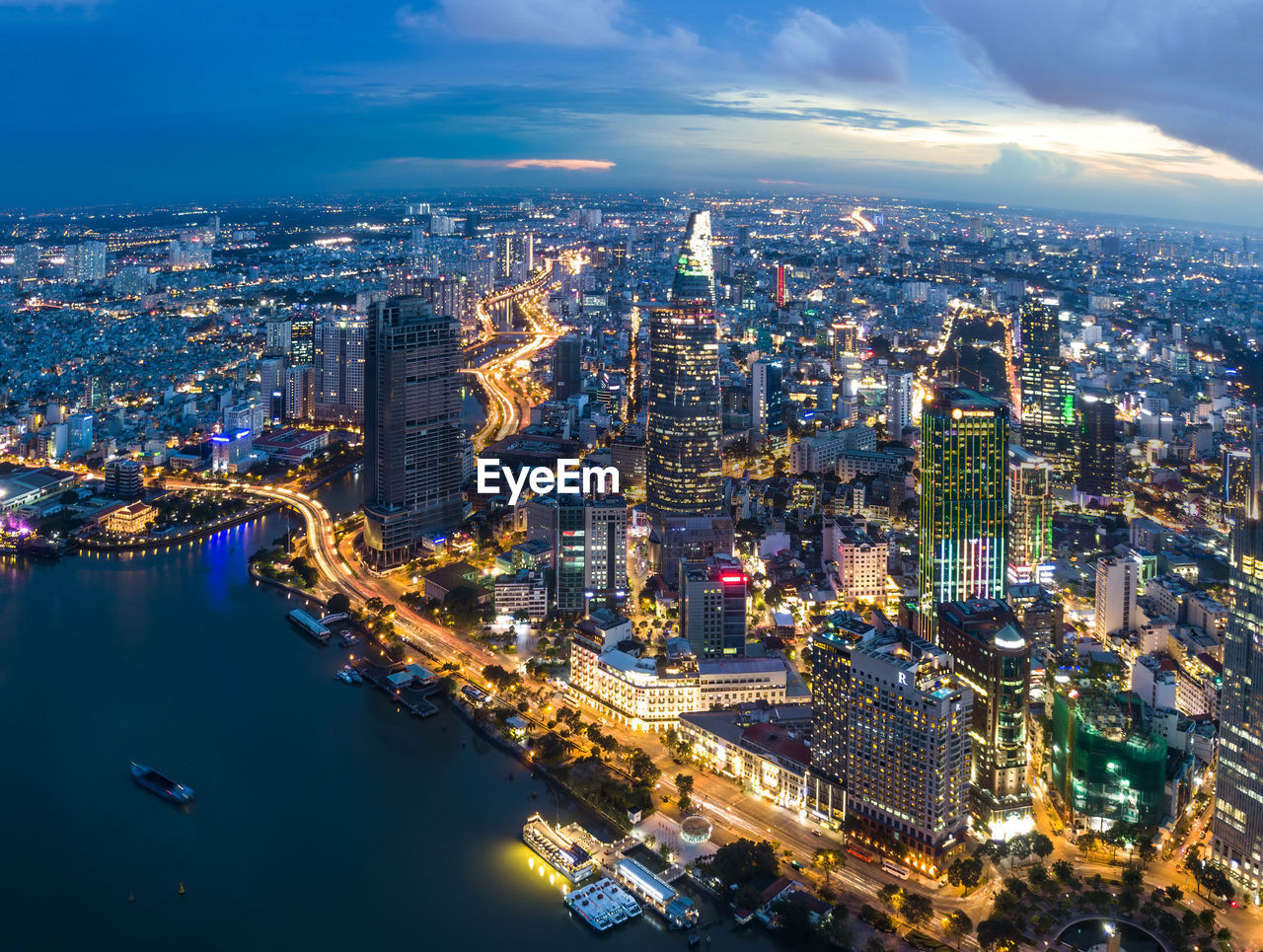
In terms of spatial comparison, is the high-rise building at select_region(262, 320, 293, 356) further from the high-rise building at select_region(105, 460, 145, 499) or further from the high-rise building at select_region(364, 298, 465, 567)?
the high-rise building at select_region(364, 298, 465, 567)

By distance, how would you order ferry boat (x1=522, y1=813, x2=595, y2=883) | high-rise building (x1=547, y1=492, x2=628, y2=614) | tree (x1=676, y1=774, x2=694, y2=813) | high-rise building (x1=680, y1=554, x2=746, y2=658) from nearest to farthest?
ferry boat (x1=522, y1=813, x2=595, y2=883), tree (x1=676, y1=774, x2=694, y2=813), high-rise building (x1=680, y1=554, x2=746, y2=658), high-rise building (x1=547, y1=492, x2=628, y2=614)

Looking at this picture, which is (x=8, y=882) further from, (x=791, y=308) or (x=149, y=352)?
(x=791, y=308)

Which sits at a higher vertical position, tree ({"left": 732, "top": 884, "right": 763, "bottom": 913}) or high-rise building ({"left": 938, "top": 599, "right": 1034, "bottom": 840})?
high-rise building ({"left": 938, "top": 599, "right": 1034, "bottom": 840})

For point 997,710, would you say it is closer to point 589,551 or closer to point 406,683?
point 589,551

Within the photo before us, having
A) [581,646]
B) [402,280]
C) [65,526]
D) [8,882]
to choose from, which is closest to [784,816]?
[581,646]

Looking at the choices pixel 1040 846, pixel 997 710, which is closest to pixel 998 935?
pixel 1040 846

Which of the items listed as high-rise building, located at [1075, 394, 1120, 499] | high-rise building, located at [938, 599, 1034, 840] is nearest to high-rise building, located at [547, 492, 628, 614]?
high-rise building, located at [938, 599, 1034, 840]
